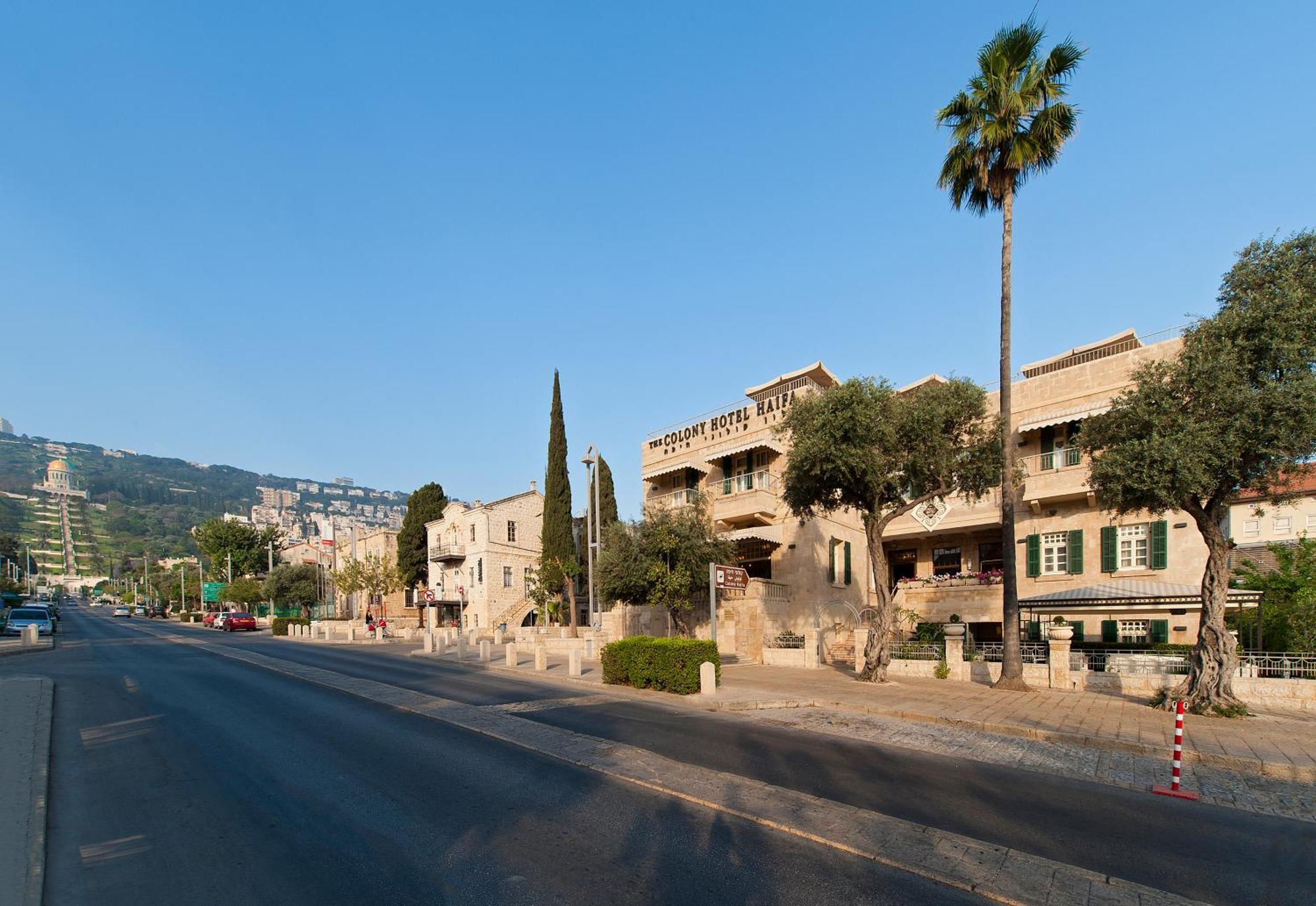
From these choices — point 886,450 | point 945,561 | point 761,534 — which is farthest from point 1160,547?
point 761,534

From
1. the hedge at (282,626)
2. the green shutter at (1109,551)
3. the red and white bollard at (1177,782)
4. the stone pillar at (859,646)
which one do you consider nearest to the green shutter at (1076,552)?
the green shutter at (1109,551)

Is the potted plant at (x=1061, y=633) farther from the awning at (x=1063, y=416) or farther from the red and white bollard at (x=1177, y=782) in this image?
the awning at (x=1063, y=416)

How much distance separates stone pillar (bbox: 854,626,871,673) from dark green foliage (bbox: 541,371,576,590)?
20.9 m

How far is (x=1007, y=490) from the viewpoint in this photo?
746 inches

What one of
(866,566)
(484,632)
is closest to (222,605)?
(484,632)

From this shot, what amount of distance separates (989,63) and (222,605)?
105148 millimetres

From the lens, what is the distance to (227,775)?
920cm

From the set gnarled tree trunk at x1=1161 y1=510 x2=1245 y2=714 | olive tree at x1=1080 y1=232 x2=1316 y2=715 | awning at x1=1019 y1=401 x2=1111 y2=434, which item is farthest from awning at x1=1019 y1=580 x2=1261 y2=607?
awning at x1=1019 y1=401 x2=1111 y2=434

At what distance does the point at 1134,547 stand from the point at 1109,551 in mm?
842

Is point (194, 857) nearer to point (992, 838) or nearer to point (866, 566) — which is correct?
point (992, 838)

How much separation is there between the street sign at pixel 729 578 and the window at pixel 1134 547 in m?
16.5

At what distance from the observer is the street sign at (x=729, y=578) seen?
19.4 meters

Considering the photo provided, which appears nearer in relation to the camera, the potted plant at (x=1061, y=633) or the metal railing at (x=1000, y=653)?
the potted plant at (x=1061, y=633)

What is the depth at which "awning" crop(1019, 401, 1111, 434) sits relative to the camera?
26062 millimetres
